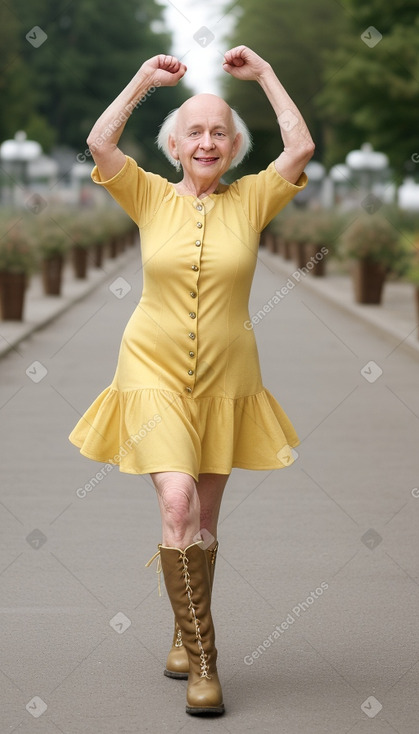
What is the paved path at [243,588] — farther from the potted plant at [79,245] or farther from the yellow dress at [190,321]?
the potted plant at [79,245]

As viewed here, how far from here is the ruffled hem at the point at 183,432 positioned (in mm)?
4391

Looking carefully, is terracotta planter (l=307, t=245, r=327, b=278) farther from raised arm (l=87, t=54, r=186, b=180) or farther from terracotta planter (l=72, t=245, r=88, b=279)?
raised arm (l=87, t=54, r=186, b=180)

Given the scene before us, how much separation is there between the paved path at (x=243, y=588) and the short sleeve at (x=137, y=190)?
63.1 inches

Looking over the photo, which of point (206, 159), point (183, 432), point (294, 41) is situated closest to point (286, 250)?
point (294, 41)

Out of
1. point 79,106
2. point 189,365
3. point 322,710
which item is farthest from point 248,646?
point 79,106

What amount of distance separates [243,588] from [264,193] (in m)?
2.05

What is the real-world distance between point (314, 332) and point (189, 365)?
49.3 feet

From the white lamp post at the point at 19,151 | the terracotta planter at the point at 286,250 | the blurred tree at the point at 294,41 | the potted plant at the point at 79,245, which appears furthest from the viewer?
the blurred tree at the point at 294,41

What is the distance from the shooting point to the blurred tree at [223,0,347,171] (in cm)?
5375

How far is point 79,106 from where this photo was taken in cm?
6431

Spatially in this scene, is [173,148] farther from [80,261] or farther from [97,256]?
[97,256]

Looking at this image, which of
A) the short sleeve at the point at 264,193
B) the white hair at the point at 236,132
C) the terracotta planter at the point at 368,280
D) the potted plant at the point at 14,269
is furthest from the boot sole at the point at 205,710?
the terracotta planter at the point at 368,280

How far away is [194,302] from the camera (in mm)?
4570

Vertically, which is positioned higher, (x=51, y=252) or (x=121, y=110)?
(x=121, y=110)
